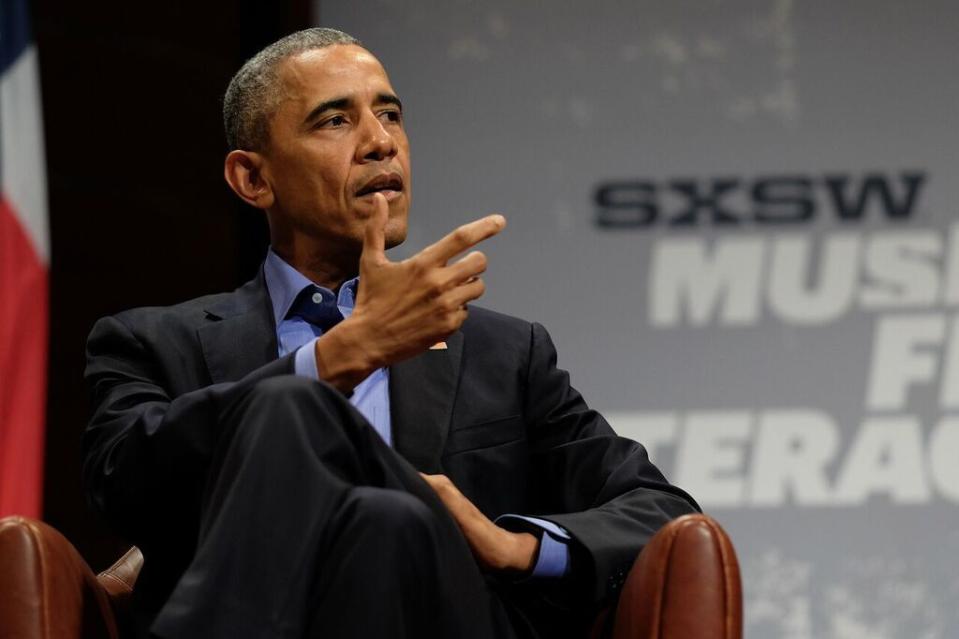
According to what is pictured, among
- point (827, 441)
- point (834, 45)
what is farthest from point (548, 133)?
point (827, 441)

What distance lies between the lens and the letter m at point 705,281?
3846 mm

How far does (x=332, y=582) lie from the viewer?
1.54 meters

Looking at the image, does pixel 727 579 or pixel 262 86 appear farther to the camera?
pixel 262 86

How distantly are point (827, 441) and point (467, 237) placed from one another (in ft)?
7.24

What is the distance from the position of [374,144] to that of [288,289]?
0.82 ft

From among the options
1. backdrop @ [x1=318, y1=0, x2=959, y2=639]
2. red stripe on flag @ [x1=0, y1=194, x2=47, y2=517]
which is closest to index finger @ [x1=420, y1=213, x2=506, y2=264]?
red stripe on flag @ [x1=0, y1=194, x2=47, y2=517]

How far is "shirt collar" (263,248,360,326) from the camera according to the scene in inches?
87.9

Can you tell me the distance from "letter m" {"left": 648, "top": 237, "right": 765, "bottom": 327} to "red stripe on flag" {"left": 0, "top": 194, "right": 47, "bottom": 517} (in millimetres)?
1503

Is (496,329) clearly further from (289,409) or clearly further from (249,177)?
(289,409)

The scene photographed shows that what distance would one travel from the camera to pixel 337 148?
2.18 m

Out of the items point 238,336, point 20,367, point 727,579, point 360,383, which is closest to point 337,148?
point 238,336

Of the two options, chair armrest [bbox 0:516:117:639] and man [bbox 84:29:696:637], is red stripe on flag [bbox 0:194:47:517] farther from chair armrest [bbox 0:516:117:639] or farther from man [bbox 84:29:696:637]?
chair armrest [bbox 0:516:117:639]

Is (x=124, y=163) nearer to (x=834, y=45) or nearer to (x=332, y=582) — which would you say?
(x=834, y=45)

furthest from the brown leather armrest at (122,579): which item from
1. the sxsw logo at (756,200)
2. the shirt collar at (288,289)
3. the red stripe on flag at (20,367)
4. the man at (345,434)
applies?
the sxsw logo at (756,200)
